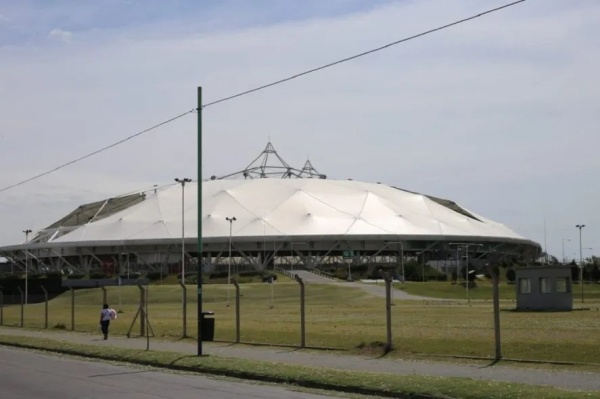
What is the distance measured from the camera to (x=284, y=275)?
121 metres

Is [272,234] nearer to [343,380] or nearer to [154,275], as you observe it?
[154,275]

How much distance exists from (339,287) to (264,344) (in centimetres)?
6092

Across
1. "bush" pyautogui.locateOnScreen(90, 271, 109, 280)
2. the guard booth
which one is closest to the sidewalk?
the guard booth

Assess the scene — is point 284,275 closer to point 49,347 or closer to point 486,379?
point 49,347

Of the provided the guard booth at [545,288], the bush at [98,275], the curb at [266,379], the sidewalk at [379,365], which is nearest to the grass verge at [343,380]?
the curb at [266,379]

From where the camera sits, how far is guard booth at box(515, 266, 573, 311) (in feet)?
154

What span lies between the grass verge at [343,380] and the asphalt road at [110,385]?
0.74 m

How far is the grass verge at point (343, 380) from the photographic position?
607 inches

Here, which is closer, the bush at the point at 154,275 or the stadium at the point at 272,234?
the bush at the point at 154,275

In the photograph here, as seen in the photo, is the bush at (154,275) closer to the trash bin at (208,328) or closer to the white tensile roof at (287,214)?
the white tensile roof at (287,214)

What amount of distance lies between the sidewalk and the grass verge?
94 cm

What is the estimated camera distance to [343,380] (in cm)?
1823

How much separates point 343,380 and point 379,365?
3.50 meters

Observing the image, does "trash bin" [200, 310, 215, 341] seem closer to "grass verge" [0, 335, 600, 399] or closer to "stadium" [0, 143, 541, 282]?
"grass verge" [0, 335, 600, 399]
